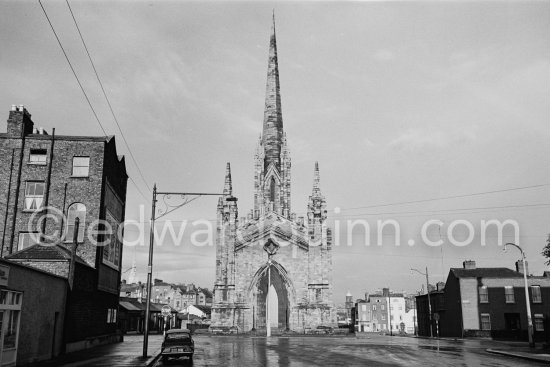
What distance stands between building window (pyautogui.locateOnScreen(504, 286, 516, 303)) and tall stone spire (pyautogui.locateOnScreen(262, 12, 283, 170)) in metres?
28.6

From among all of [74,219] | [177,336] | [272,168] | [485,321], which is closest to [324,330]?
[485,321]

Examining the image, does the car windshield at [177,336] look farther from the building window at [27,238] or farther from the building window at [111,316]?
the building window at [111,316]

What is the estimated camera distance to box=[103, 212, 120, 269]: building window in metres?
31.9

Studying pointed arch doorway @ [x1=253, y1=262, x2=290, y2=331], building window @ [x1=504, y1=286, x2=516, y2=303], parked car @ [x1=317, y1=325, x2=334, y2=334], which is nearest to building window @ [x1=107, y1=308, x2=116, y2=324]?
pointed arch doorway @ [x1=253, y1=262, x2=290, y2=331]

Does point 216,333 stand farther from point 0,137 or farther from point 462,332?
point 0,137

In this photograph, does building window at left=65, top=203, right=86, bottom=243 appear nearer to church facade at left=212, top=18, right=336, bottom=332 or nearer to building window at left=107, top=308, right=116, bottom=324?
building window at left=107, top=308, right=116, bottom=324

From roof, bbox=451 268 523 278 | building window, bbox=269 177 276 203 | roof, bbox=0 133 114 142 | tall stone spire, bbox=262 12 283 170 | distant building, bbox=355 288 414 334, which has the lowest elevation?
distant building, bbox=355 288 414 334

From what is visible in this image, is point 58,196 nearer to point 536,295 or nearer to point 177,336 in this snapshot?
point 177,336

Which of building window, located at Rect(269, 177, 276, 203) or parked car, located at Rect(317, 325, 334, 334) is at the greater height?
building window, located at Rect(269, 177, 276, 203)

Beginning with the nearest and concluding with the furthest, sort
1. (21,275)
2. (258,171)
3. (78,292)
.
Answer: (21,275)
(78,292)
(258,171)

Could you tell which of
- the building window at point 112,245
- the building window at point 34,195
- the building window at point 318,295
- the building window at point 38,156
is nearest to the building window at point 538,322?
the building window at point 318,295

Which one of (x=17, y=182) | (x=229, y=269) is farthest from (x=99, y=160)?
(x=229, y=269)

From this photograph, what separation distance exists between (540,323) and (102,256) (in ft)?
148

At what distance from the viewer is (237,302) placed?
5391 cm
